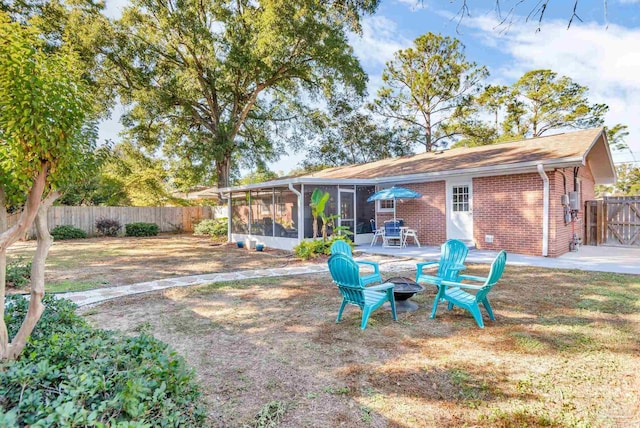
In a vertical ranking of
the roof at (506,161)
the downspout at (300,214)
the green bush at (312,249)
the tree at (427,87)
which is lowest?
the green bush at (312,249)

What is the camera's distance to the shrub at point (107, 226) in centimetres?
1962

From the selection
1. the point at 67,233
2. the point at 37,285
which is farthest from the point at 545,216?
the point at 67,233

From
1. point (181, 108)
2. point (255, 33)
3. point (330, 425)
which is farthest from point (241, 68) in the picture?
point (330, 425)

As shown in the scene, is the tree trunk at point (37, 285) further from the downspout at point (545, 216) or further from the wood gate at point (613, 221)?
the wood gate at point (613, 221)

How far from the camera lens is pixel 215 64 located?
60.6ft

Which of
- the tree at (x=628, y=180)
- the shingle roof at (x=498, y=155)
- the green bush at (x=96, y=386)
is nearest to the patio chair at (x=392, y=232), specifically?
the shingle roof at (x=498, y=155)

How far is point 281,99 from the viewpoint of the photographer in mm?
23703

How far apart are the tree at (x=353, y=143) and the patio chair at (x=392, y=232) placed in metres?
14.4

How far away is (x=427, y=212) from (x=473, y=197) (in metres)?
1.77

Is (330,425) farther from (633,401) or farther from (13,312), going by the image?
(13,312)

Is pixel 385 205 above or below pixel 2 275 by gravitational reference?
above

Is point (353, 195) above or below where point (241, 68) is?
below

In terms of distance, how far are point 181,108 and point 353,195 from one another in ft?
43.5

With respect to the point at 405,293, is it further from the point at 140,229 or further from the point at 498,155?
the point at 140,229
